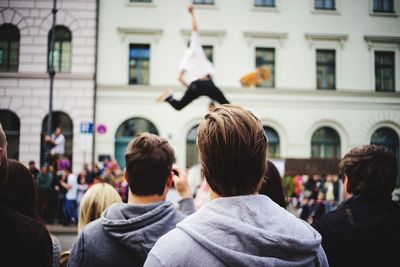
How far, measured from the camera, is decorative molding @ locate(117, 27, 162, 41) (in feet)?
69.2

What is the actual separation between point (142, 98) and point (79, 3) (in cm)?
565

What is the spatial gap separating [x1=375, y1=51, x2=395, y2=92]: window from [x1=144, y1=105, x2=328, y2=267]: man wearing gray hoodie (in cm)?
2216

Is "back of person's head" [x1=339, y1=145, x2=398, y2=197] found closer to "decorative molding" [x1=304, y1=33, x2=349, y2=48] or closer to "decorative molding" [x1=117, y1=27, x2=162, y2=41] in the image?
"decorative molding" [x1=117, y1=27, x2=162, y2=41]

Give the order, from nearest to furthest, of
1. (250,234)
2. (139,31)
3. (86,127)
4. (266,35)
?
(250,234) < (86,127) < (139,31) < (266,35)

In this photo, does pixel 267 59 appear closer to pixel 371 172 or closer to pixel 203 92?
pixel 203 92

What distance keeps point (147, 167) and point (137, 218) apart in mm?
296

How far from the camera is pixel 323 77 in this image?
2236 centimetres

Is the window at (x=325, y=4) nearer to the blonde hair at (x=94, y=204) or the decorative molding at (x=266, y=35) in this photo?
the decorative molding at (x=266, y=35)

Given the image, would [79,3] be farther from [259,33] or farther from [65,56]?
[259,33]

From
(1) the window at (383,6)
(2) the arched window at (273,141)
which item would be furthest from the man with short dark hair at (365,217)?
(1) the window at (383,6)

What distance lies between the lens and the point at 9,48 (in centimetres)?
2020

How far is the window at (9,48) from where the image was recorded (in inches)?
789

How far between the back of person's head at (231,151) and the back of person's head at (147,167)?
3.02 feet

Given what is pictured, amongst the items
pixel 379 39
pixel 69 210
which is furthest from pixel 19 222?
pixel 379 39
